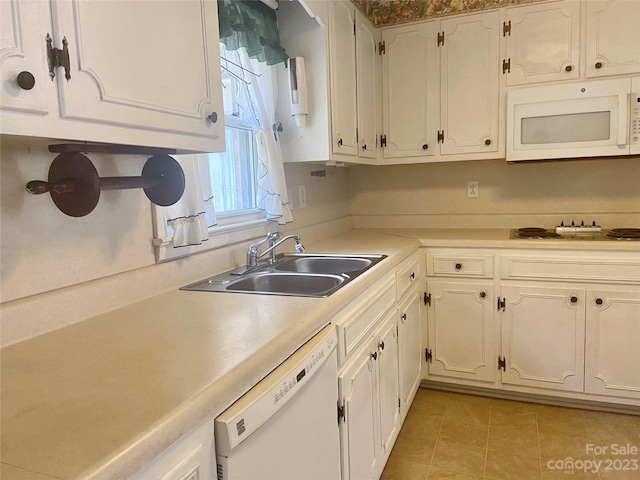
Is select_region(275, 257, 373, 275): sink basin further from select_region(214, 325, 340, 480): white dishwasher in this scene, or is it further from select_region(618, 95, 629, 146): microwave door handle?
select_region(618, 95, 629, 146): microwave door handle

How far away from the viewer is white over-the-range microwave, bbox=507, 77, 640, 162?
2346mm

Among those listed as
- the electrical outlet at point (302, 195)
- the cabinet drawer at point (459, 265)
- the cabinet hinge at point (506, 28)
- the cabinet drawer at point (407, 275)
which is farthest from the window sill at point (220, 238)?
the cabinet hinge at point (506, 28)

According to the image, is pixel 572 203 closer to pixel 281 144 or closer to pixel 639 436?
pixel 639 436

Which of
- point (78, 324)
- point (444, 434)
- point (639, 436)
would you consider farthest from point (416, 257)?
point (78, 324)

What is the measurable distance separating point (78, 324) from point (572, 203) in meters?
2.78

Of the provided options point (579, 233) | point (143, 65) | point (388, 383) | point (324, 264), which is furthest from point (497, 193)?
point (143, 65)

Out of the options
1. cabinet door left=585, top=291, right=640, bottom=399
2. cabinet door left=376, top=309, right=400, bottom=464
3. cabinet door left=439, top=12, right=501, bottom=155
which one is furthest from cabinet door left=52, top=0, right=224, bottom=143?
cabinet door left=585, top=291, right=640, bottom=399

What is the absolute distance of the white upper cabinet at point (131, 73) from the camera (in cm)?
80

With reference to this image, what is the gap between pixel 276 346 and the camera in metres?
0.98

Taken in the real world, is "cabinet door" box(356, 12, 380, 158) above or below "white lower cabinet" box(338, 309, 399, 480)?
A: above

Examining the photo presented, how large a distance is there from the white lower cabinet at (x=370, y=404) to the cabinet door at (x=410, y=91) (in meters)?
1.31

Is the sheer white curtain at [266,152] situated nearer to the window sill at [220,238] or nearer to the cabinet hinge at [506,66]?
the window sill at [220,238]

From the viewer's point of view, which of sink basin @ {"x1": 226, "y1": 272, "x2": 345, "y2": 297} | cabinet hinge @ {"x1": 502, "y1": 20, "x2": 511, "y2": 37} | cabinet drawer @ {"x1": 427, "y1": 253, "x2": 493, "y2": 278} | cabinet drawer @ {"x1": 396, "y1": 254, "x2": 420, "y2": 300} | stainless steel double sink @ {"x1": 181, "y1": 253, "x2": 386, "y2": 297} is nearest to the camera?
stainless steel double sink @ {"x1": 181, "y1": 253, "x2": 386, "y2": 297}

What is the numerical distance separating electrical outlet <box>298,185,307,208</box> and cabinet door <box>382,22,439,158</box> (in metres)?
0.69
